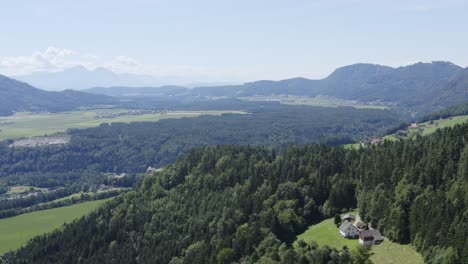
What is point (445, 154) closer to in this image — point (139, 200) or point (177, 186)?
point (177, 186)

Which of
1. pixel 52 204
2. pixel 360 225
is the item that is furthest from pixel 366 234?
pixel 52 204

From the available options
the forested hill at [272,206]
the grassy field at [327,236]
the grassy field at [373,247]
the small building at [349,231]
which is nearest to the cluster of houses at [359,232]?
the small building at [349,231]

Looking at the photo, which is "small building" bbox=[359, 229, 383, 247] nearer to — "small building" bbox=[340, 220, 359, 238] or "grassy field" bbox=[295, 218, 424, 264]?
"grassy field" bbox=[295, 218, 424, 264]

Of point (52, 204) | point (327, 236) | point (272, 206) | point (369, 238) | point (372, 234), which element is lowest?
point (52, 204)

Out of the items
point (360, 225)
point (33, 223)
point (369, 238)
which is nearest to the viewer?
point (369, 238)

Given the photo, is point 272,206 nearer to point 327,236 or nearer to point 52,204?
point 327,236

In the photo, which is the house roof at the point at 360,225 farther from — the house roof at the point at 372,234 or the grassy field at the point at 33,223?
the grassy field at the point at 33,223
